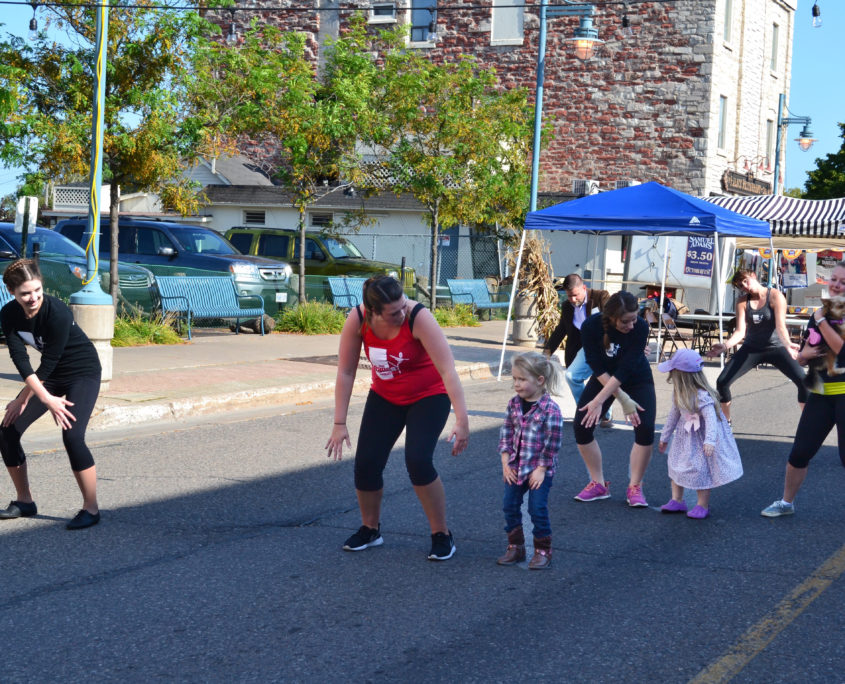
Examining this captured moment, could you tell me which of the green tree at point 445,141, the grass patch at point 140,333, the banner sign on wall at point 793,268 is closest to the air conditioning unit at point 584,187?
the green tree at point 445,141

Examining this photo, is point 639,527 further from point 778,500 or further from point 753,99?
point 753,99

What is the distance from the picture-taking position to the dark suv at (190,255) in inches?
779

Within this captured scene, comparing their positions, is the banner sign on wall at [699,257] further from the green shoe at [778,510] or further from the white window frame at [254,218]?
the green shoe at [778,510]

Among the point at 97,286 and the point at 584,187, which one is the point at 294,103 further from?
the point at 584,187

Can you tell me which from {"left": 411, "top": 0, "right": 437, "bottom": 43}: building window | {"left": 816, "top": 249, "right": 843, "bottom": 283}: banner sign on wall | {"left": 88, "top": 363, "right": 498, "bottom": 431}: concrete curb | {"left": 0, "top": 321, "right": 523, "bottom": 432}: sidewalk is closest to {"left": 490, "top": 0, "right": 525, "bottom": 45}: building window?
{"left": 411, "top": 0, "right": 437, "bottom": 43}: building window

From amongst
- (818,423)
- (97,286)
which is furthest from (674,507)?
(97,286)

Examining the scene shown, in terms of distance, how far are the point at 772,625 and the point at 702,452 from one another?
2162 mm

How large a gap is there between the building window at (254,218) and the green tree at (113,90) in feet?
57.1

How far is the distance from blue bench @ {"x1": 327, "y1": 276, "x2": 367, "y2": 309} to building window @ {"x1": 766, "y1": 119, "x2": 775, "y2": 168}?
20897mm

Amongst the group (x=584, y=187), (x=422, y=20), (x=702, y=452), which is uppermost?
(x=422, y=20)

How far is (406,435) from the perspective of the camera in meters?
5.79

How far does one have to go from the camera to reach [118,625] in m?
4.88

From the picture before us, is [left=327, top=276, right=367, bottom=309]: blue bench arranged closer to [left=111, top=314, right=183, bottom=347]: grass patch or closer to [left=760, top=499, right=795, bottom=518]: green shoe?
[left=111, top=314, right=183, bottom=347]: grass patch

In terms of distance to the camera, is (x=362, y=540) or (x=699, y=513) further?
(x=699, y=513)
